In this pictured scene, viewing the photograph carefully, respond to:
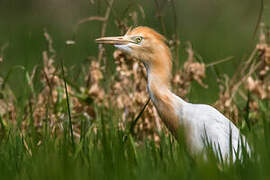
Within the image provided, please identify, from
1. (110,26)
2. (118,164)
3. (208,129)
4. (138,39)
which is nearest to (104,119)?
(138,39)

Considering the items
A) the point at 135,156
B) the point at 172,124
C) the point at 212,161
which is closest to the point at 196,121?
the point at 172,124

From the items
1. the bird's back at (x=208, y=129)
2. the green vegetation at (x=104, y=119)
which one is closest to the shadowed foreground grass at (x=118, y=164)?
the green vegetation at (x=104, y=119)

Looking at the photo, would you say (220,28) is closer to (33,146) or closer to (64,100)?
(64,100)

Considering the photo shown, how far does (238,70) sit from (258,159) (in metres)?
2.22

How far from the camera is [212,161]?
234cm

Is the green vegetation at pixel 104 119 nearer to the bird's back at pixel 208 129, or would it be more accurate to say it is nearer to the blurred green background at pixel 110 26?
the bird's back at pixel 208 129

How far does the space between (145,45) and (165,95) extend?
0.31 m

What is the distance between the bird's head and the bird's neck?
0.11 ft

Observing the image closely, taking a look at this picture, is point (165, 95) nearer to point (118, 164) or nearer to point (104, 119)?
point (104, 119)

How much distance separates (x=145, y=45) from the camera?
3.73 metres

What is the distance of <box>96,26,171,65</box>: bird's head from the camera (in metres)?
3.70

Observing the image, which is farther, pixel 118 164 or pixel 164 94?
pixel 164 94

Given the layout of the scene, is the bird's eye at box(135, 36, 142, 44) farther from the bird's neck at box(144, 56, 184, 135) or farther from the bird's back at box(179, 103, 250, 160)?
the bird's back at box(179, 103, 250, 160)

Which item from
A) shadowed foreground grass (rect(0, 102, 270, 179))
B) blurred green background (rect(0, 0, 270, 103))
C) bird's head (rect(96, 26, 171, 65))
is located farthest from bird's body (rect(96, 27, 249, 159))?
blurred green background (rect(0, 0, 270, 103))
